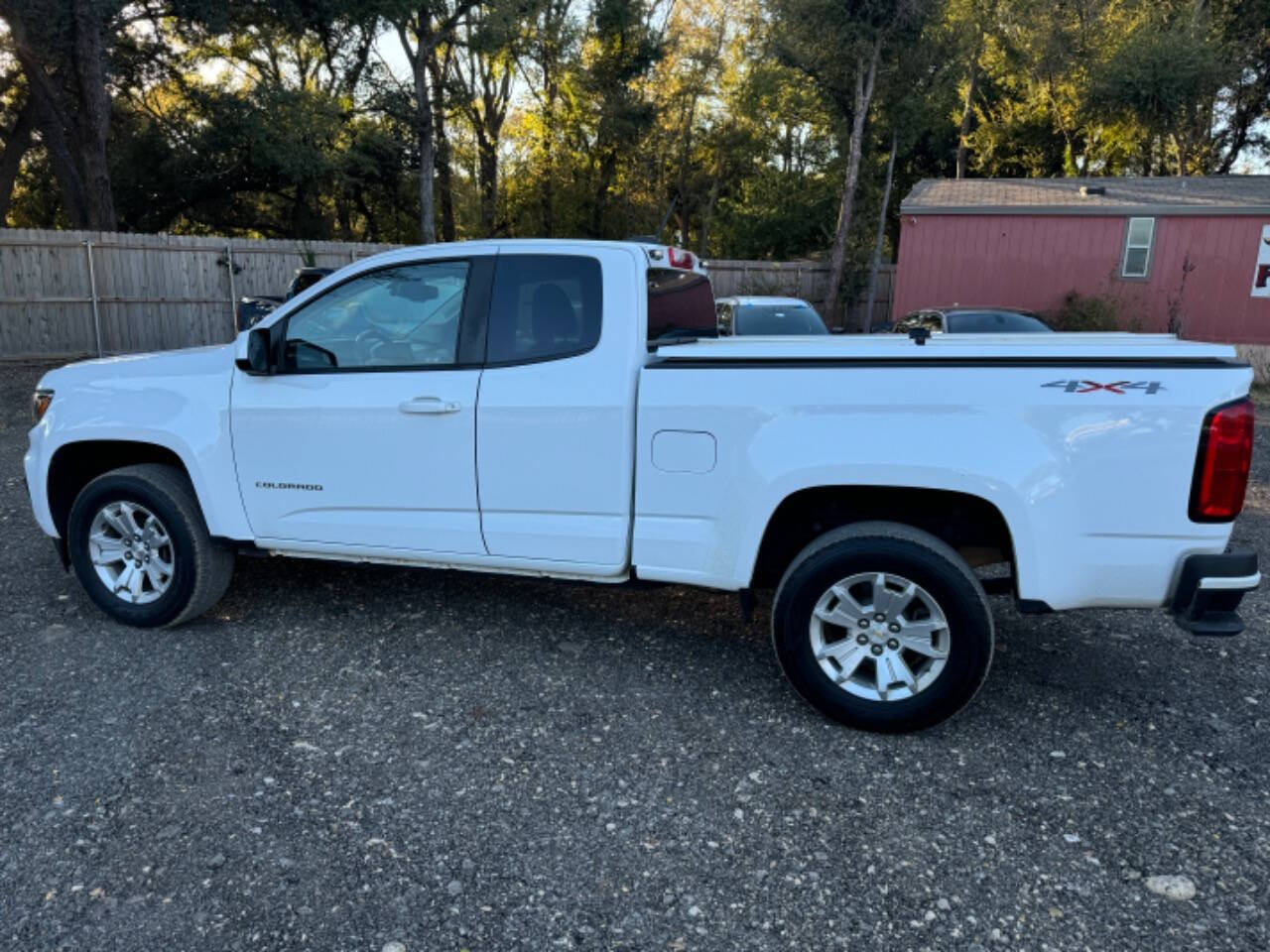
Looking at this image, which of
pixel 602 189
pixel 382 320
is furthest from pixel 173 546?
pixel 602 189

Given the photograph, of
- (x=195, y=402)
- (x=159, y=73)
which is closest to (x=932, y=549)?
(x=195, y=402)

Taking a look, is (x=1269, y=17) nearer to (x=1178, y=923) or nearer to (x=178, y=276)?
(x=178, y=276)

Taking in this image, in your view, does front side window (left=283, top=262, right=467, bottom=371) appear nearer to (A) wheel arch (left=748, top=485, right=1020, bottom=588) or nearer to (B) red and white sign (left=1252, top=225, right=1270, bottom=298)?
(A) wheel arch (left=748, top=485, right=1020, bottom=588)

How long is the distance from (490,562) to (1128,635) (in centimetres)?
327

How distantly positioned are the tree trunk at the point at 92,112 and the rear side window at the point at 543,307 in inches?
630

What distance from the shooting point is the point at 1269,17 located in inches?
1034

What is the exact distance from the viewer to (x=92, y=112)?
16312 mm

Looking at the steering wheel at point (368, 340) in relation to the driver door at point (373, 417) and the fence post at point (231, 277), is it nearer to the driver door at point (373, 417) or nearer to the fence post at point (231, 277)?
the driver door at point (373, 417)

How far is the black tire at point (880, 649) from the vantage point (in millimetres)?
3217

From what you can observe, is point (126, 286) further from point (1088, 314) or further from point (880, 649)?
point (1088, 314)

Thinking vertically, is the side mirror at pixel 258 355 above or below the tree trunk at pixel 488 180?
below

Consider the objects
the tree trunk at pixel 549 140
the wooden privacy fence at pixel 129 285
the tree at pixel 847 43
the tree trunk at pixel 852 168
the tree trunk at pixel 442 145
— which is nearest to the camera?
the wooden privacy fence at pixel 129 285

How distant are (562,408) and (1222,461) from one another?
2399 millimetres

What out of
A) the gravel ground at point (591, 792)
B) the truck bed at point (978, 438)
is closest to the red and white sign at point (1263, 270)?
the gravel ground at point (591, 792)
